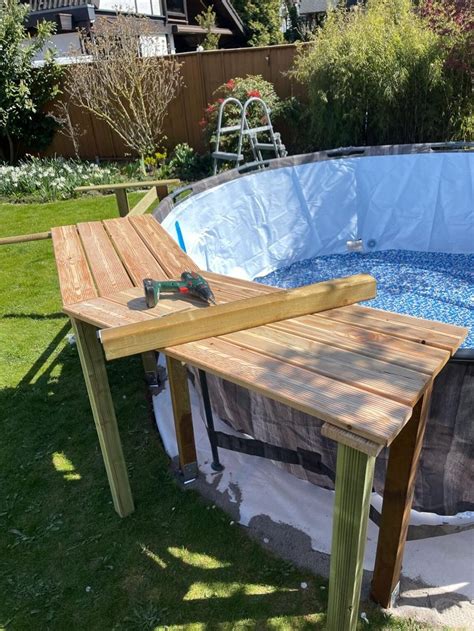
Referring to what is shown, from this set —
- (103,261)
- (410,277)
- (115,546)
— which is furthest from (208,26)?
(115,546)

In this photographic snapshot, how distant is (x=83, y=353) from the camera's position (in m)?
2.29

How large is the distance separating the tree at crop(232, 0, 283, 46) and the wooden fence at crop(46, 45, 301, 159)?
1362cm

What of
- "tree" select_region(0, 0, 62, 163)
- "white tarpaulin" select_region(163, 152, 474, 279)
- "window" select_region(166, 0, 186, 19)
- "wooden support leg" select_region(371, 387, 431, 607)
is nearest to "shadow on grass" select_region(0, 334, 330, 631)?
"wooden support leg" select_region(371, 387, 431, 607)

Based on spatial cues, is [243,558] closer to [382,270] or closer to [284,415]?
[284,415]

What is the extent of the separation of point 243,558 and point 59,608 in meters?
0.91

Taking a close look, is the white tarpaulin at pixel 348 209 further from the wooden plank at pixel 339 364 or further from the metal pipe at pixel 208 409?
the wooden plank at pixel 339 364

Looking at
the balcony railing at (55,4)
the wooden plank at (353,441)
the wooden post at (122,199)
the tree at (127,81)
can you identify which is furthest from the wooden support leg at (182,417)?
the balcony railing at (55,4)

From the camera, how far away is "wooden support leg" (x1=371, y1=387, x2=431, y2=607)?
179 cm

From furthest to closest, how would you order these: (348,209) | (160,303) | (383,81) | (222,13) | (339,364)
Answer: (222,13)
(383,81)
(348,209)
(160,303)
(339,364)

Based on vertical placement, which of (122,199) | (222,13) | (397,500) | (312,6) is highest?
(312,6)

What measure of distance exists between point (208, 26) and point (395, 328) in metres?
20.4

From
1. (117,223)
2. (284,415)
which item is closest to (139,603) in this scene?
(284,415)

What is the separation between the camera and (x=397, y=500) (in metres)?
1.95

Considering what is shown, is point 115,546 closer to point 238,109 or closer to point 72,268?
point 72,268
